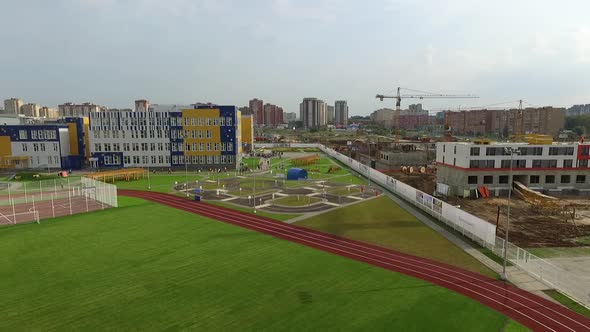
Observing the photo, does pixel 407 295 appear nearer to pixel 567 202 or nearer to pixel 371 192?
pixel 371 192

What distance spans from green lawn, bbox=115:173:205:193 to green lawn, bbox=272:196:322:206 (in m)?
19.6

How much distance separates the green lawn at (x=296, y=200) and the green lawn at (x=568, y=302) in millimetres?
28057

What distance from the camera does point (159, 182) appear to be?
63.4m

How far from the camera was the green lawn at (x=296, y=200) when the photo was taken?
45.6 meters

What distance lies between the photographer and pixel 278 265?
25.5m

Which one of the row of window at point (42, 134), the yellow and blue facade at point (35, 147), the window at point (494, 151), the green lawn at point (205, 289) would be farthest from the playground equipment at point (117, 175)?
the window at point (494, 151)

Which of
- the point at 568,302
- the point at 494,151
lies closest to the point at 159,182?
the point at 494,151

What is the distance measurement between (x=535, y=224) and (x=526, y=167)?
69.2 ft

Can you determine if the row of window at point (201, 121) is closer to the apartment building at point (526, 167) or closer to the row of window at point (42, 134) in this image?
the row of window at point (42, 134)

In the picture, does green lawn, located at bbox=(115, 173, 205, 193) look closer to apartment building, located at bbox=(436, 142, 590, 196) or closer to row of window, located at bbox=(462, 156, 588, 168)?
apartment building, located at bbox=(436, 142, 590, 196)

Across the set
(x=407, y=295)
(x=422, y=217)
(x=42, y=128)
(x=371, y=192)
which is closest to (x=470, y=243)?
(x=422, y=217)

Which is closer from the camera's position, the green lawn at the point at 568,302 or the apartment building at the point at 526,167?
the green lawn at the point at 568,302

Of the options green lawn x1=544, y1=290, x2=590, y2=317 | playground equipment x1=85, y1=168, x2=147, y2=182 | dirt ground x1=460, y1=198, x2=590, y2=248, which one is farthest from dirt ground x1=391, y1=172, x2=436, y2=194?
playground equipment x1=85, y1=168, x2=147, y2=182

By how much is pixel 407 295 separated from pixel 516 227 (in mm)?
21446
